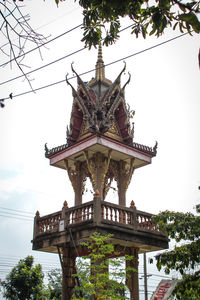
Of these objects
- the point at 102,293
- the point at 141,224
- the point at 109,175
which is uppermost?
the point at 109,175

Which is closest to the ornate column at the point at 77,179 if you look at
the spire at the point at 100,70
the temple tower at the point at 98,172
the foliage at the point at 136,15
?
the temple tower at the point at 98,172

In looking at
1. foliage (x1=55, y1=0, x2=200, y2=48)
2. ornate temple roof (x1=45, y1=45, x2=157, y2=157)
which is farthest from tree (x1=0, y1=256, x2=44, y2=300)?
foliage (x1=55, y1=0, x2=200, y2=48)

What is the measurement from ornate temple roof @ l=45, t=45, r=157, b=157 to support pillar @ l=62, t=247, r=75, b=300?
4.92m

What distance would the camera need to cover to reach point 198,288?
10.5 metres

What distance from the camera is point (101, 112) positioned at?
58.5 feet

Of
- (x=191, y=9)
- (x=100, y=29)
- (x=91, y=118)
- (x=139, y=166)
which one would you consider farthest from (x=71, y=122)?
(x=191, y=9)

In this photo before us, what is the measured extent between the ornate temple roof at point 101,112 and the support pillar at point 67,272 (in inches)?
194

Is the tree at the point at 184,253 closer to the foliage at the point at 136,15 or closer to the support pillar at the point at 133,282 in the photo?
the support pillar at the point at 133,282

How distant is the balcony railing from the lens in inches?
553

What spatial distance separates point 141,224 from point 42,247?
4185mm

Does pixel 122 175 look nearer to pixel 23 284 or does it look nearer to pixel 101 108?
pixel 101 108

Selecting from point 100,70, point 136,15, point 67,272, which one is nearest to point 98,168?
point 67,272

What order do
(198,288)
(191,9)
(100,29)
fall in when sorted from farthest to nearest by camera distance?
(198,288) → (100,29) → (191,9)

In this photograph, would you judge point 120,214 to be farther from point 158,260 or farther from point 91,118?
point 91,118
